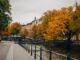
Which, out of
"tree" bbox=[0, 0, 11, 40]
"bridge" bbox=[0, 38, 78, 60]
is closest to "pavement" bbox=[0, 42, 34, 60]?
"bridge" bbox=[0, 38, 78, 60]

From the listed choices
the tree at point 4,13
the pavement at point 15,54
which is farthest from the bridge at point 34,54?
the tree at point 4,13

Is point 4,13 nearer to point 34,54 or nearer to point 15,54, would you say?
point 15,54

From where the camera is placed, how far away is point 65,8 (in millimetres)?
95500

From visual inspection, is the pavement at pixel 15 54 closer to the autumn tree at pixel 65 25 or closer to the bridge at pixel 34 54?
the bridge at pixel 34 54

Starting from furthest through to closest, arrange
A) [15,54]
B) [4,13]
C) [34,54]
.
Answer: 1. [4,13]
2. [15,54]
3. [34,54]

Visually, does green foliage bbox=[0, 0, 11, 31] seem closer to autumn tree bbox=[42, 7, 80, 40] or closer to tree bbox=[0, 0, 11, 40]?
tree bbox=[0, 0, 11, 40]

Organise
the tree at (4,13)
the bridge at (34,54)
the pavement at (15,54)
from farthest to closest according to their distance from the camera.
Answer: the tree at (4,13), the pavement at (15,54), the bridge at (34,54)

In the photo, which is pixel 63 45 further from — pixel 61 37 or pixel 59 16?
pixel 59 16

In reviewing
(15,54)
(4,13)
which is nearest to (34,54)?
(15,54)

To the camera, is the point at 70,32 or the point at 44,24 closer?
the point at 70,32

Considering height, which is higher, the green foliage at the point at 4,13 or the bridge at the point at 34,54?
the green foliage at the point at 4,13

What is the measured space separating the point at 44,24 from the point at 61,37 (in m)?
29.1

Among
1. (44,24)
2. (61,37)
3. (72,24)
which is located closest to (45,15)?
(44,24)

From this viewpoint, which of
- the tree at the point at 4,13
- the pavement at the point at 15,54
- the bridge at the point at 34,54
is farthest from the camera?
the tree at the point at 4,13
